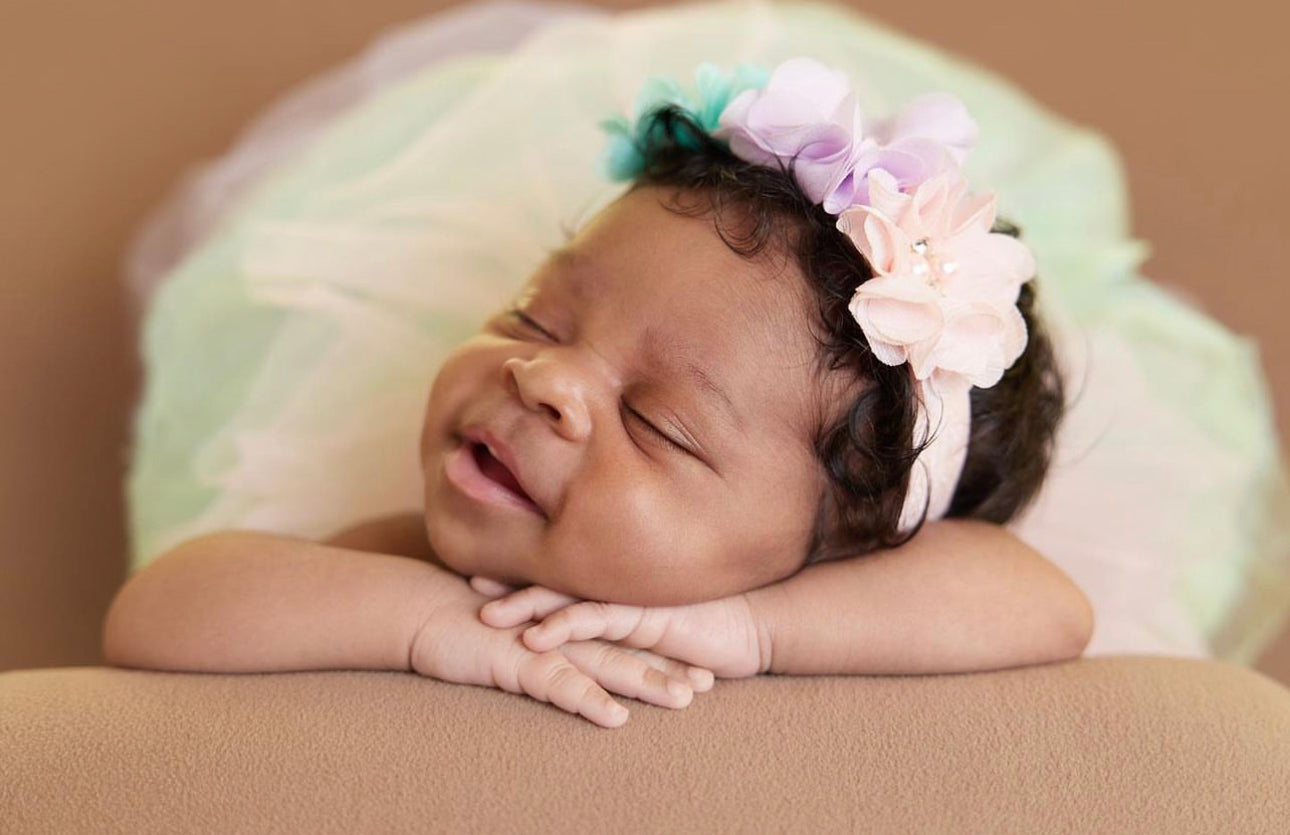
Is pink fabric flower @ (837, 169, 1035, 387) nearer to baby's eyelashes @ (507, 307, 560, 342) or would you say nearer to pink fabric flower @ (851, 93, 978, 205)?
pink fabric flower @ (851, 93, 978, 205)

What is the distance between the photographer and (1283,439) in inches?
71.1

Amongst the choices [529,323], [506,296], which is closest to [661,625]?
[529,323]

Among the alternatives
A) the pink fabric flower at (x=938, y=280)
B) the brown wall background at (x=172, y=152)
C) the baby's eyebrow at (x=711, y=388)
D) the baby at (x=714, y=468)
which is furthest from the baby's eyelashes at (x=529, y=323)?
the brown wall background at (x=172, y=152)

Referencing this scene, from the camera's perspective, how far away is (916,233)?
918mm

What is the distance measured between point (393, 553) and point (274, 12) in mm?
1098

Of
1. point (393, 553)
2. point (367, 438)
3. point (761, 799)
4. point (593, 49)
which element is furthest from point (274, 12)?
point (761, 799)

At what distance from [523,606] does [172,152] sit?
1.16 m

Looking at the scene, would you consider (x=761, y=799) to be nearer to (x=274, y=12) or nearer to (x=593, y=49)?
(x=593, y=49)

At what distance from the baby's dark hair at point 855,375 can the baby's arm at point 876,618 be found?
0.04 m

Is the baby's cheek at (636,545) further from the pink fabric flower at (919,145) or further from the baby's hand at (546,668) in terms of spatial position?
the pink fabric flower at (919,145)

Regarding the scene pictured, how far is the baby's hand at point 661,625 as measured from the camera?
0.90m

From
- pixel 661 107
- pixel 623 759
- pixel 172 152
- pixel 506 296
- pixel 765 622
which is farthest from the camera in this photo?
pixel 172 152

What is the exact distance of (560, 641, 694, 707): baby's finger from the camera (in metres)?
0.87

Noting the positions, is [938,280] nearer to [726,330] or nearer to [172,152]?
[726,330]
